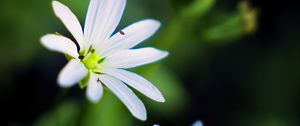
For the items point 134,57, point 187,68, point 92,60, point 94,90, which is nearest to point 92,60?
point 92,60

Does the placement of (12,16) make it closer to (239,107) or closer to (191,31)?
(191,31)

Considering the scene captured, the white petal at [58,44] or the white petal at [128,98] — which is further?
the white petal at [128,98]

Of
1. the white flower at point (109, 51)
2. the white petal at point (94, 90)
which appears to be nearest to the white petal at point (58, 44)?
the white flower at point (109, 51)

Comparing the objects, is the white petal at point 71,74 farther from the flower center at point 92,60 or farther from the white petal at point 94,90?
the flower center at point 92,60

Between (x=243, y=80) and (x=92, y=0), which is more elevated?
(x=243, y=80)

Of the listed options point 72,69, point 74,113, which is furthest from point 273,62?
point 72,69

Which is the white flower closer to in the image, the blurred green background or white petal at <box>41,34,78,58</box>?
white petal at <box>41,34,78,58</box>
